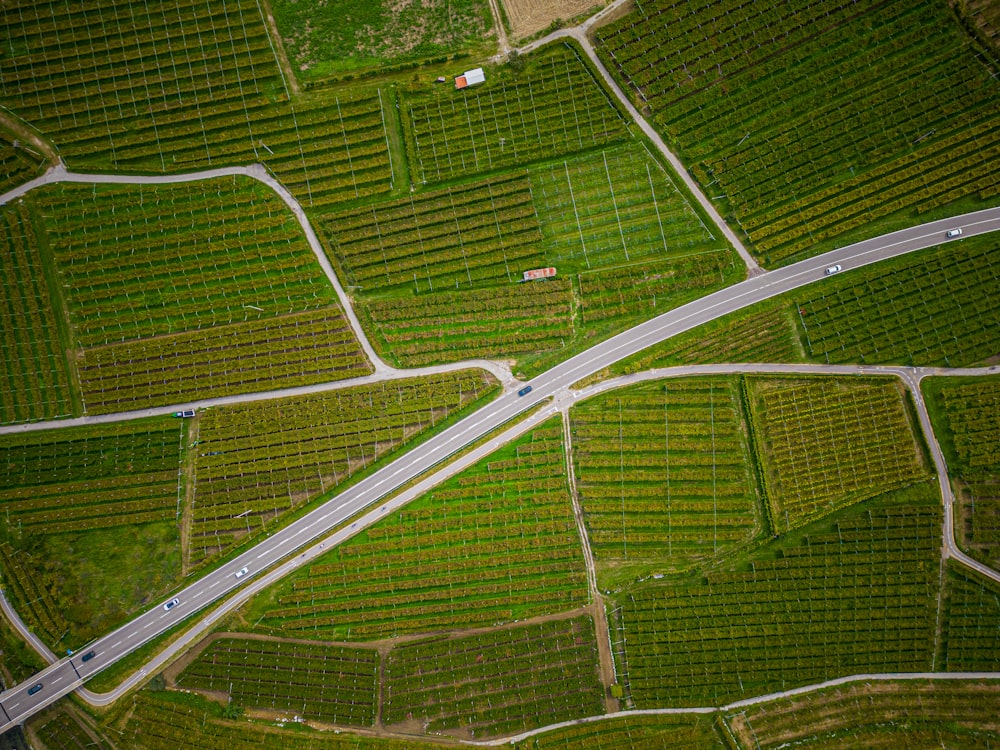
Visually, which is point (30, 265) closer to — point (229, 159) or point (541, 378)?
point (229, 159)

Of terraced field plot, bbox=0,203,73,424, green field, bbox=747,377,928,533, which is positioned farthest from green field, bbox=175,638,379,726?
green field, bbox=747,377,928,533

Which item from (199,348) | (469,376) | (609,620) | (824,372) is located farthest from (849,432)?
(199,348)

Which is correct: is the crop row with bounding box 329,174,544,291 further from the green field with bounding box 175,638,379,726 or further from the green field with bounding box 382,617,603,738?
the green field with bounding box 175,638,379,726

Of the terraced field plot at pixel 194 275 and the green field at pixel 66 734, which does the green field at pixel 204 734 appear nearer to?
the green field at pixel 66 734

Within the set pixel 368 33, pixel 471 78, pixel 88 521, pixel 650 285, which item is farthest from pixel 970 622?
pixel 88 521

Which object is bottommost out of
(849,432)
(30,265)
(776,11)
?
(849,432)

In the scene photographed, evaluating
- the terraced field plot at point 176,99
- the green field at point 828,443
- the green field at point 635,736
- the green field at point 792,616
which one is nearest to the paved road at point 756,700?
the green field at point 635,736
